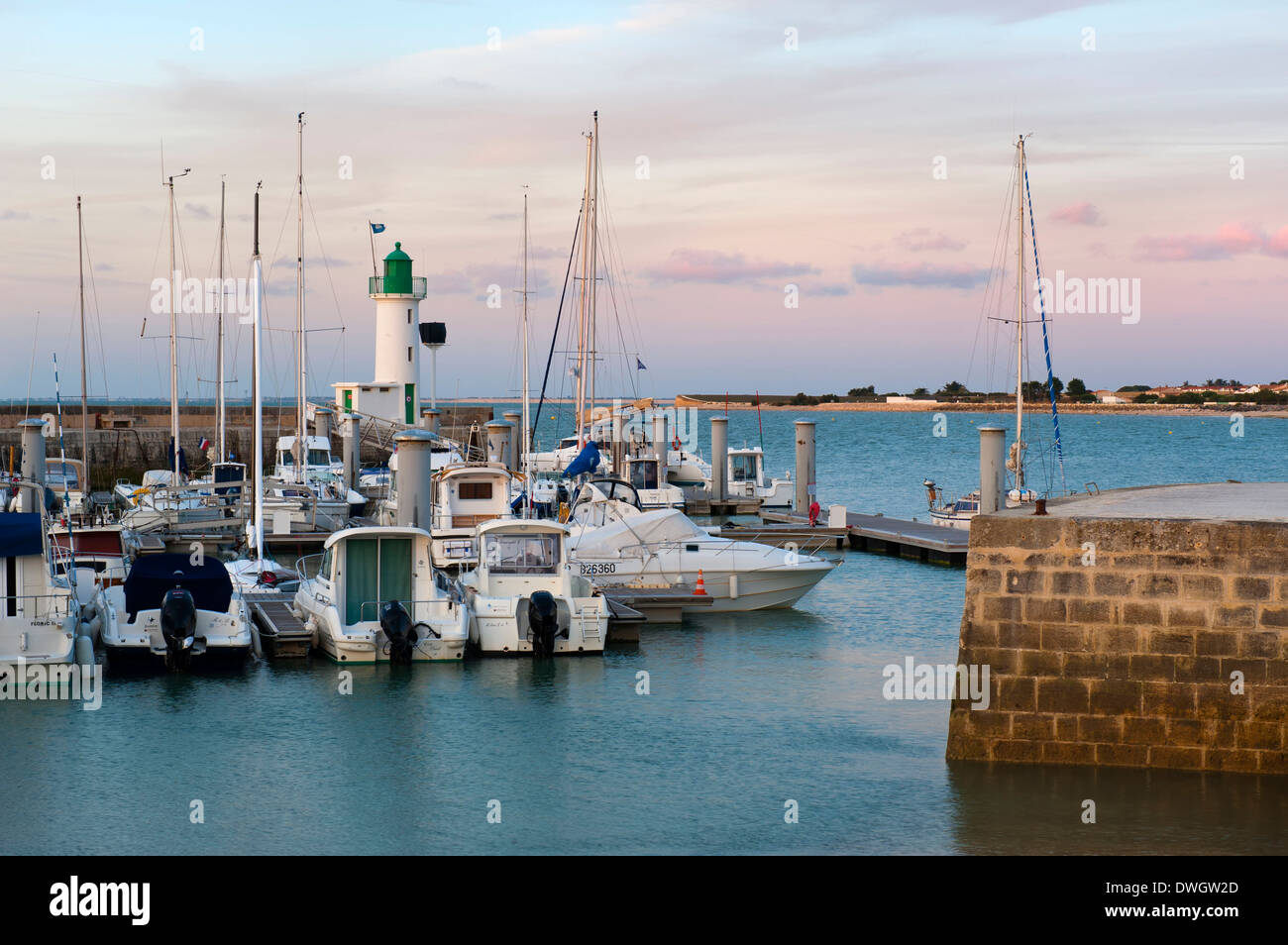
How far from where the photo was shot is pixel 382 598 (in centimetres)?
2136

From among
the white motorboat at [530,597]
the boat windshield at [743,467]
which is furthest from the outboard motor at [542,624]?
the boat windshield at [743,467]

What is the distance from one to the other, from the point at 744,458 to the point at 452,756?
106ft

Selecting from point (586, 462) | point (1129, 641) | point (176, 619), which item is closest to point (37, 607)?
point (176, 619)

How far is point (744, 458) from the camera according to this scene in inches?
1889

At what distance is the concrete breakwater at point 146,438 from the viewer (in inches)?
1977

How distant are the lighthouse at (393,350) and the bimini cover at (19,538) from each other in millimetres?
36588

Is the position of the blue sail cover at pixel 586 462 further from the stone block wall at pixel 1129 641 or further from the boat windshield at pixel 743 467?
the stone block wall at pixel 1129 641

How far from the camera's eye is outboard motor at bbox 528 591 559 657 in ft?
69.8

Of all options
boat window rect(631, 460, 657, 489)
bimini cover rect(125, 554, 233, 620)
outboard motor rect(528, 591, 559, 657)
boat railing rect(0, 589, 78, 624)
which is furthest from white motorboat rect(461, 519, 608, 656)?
boat window rect(631, 460, 657, 489)

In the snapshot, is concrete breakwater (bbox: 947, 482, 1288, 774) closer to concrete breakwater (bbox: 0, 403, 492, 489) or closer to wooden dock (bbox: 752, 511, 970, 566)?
wooden dock (bbox: 752, 511, 970, 566)

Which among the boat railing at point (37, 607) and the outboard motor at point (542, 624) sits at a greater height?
the boat railing at point (37, 607)

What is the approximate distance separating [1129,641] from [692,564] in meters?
13.1
